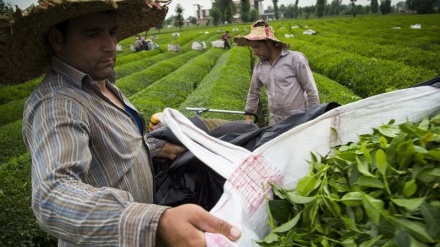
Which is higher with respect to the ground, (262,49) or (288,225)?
(262,49)

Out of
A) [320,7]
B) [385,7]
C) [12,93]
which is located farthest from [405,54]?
[320,7]

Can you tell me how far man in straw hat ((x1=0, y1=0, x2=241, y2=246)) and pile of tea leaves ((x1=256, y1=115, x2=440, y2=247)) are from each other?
19cm

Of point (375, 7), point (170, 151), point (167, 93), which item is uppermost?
point (375, 7)

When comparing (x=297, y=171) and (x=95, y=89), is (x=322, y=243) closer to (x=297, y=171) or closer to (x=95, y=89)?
(x=297, y=171)

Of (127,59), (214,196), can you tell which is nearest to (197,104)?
(214,196)

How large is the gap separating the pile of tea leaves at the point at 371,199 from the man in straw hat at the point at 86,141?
195 millimetres

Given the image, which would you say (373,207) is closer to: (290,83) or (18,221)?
(290,83)

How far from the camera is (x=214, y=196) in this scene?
1.66m

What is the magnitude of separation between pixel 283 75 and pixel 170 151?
8.45 feet

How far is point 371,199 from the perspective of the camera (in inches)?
35.6

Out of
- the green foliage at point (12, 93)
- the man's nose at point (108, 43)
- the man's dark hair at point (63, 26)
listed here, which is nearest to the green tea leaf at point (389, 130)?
the man's nose at point (108, 43)

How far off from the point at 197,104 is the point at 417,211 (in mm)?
7981

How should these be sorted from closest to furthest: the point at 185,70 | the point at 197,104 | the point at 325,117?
the point at 325,117 < the point at 197,104 < the point at 185,70

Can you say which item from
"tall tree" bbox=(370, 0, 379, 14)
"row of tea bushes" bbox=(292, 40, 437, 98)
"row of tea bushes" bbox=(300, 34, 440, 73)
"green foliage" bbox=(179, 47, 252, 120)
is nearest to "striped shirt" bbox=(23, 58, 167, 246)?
"green foliage" bbox=(179, 47, 252, 120)
